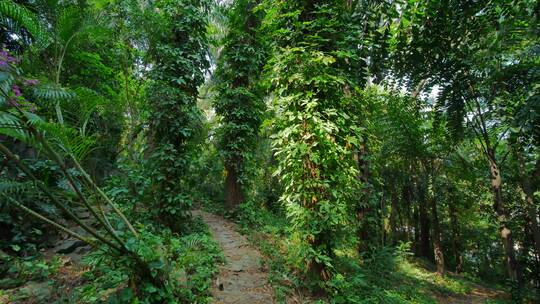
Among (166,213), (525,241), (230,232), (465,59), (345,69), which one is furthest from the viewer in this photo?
(525,241)

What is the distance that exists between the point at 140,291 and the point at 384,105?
8191 millimetres

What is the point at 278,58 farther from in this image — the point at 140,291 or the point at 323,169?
the point at 140,291

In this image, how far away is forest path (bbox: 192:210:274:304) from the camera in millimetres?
3574

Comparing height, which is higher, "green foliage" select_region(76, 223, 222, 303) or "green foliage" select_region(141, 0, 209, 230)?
"green foliage" select_region(141, 0, 209, 230)

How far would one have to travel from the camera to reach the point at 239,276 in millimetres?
4230

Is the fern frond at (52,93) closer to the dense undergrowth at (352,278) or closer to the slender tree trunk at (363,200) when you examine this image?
the dense undergrowth at (352,278)

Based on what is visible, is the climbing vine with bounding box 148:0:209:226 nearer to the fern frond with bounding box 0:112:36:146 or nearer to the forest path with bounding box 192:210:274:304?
the forest path with bounding box 192:210:274:304

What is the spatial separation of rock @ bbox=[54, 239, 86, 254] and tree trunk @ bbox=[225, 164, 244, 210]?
3.98m

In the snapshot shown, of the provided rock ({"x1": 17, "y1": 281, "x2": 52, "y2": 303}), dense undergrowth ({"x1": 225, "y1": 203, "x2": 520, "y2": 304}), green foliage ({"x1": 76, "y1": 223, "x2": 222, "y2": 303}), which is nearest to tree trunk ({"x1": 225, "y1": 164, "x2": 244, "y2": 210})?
dense undergrowth ({"x1": 225, "y1": 203, "x2": 520, "y2": 304})

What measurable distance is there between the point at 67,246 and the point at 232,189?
4206 millimetres

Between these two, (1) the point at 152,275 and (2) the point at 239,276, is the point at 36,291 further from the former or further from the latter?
(2) the point at 239,276

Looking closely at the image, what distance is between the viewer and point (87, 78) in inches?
276

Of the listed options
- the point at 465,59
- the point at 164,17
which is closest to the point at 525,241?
the point at 465,59

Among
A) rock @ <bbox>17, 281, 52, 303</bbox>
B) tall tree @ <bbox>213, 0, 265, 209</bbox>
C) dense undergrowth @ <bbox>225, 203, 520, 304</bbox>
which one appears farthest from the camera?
tall tree @ <bbox>213, 0, 265, 209</bbox>
